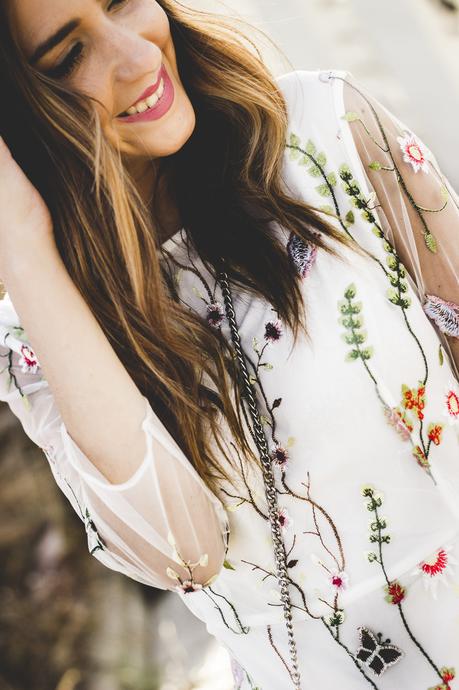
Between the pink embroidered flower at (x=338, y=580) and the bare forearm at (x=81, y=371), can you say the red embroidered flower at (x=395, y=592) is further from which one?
the bare forearm at (x=81, y=371)

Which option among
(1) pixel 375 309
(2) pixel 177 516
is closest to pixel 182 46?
(1) pixel 375 309

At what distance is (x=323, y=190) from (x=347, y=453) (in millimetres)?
423

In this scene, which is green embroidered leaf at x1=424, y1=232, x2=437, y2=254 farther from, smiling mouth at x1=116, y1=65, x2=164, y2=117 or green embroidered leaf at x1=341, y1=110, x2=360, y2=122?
smiling mouth at x1=116, y1=65, x2=164, y2=117

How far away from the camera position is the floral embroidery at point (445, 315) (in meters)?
1.19

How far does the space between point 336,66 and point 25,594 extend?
2.67 metres

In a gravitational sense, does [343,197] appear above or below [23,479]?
above

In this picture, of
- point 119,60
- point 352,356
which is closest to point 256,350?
point 352,356

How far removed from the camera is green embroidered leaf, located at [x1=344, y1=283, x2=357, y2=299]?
1.16 meters

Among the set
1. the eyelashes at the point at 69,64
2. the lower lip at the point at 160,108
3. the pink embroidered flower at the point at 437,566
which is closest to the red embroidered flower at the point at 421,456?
the pink embroidered flower at the point at 437,566

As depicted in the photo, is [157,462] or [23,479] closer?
[157,462]

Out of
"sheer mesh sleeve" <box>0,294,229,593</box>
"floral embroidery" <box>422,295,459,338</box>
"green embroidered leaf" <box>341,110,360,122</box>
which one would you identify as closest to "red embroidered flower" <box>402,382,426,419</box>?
"floral embroidery" <box>422,295,459,338</box>

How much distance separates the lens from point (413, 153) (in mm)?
1213

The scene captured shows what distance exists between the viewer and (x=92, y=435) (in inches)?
43.6

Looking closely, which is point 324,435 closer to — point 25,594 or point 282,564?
point 282,564
